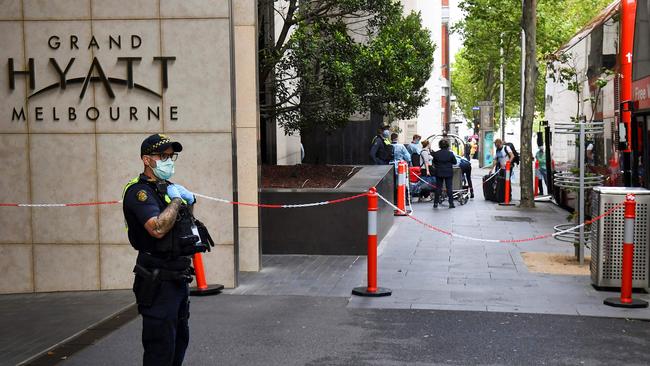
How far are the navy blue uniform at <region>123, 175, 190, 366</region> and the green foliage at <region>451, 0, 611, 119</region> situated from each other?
19876mm

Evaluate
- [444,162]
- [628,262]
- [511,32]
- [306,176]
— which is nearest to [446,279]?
[628,262]

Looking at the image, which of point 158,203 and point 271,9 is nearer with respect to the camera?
point 158,203

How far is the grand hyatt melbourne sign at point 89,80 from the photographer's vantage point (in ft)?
33.5

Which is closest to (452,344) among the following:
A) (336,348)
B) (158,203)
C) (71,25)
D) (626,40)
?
(336,348)

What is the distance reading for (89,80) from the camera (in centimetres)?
1023

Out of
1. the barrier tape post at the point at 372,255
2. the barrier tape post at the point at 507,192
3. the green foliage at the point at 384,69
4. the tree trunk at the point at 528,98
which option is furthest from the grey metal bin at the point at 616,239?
the barrier tape post at the point at 507,192

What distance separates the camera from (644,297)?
9.80 m

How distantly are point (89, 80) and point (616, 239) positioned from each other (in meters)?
6.32

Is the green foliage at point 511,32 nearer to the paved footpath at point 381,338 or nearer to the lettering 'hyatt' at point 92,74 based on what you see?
the lettering 'hyatt' at point 92,74

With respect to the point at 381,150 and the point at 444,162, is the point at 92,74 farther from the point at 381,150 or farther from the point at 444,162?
the point at 444,162

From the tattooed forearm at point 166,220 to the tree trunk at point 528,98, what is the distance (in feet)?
54.2

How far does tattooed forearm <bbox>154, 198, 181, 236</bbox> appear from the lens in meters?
5.56

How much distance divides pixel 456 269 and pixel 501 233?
15.9ft

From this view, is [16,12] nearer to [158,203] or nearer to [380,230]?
[158,203]
